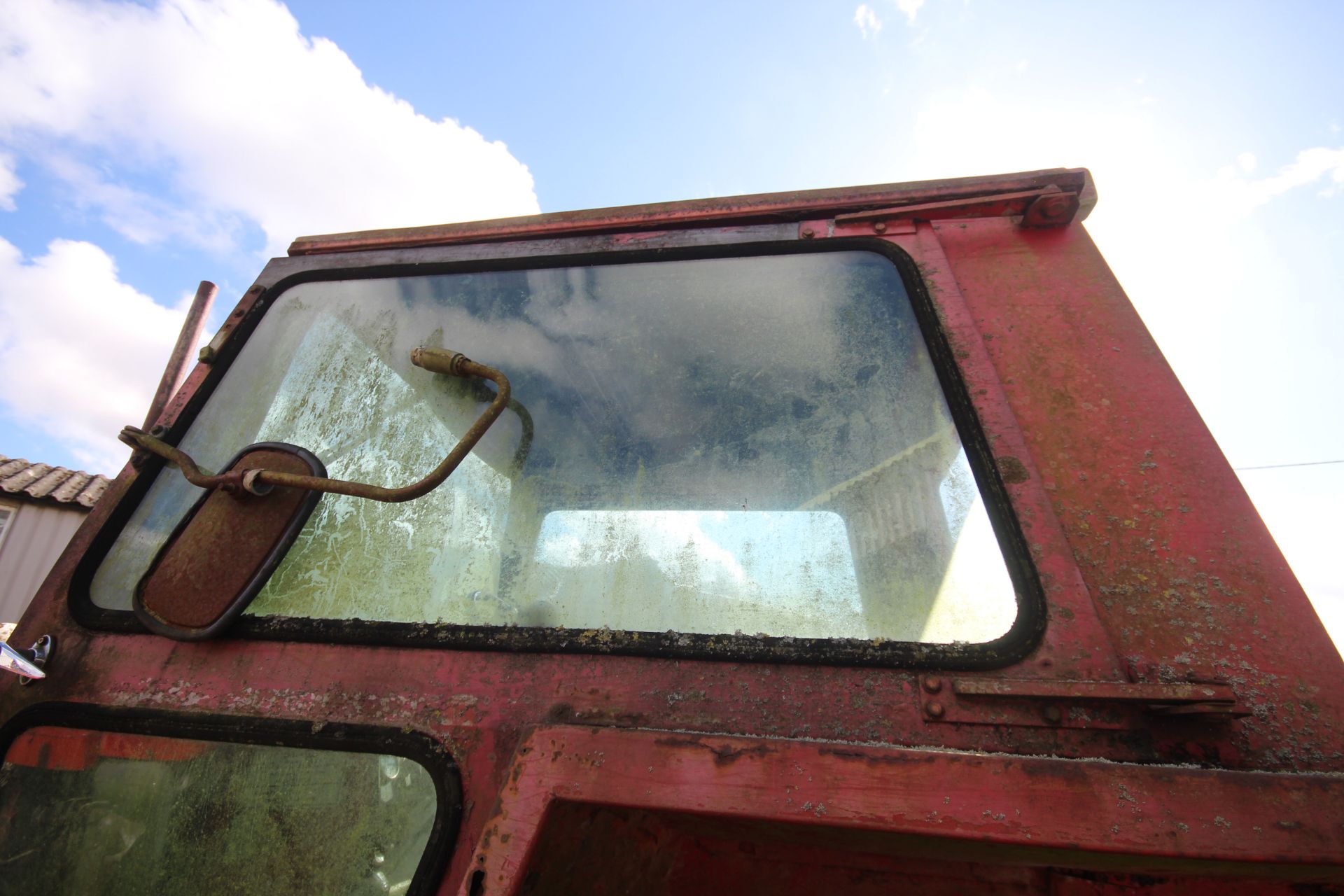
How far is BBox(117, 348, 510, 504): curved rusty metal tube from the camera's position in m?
0.81

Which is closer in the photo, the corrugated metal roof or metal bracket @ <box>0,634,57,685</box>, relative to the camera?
metal bracket @ <box>0,634,57,685</box>

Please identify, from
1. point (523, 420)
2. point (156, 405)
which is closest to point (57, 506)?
point (156, 405)

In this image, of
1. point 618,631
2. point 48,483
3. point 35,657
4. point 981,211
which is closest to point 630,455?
point 618,631

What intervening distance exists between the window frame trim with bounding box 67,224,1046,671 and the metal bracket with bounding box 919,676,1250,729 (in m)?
0.03

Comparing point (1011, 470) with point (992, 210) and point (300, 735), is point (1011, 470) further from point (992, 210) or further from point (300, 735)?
point (300, 735)

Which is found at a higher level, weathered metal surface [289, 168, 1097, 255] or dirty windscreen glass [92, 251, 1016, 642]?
weathered metal surface [289, 168, 1097, 255]

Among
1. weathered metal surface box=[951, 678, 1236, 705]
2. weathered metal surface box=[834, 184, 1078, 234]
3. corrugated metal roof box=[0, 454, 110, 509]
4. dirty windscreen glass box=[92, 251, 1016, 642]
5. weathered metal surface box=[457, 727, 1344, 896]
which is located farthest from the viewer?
corrugated metal roof box=[0, 454, 110, 509]

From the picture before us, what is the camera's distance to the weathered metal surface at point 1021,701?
0.48m

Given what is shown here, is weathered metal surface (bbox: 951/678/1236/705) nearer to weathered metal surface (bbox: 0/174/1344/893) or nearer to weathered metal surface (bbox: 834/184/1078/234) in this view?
weathered metal surface (bbox: 0/174/1344/893)

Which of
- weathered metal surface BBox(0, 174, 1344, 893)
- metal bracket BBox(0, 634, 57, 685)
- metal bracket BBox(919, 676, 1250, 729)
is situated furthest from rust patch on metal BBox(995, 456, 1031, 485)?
metal bracket BBox(0, 634, 57, 685)

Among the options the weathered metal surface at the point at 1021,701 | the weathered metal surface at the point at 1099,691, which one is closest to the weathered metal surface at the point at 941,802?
the weathered metal surface at the point at 1021,701

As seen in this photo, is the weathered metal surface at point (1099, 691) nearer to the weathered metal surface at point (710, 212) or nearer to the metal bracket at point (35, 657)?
the weathered metal surface at point (710, 212)

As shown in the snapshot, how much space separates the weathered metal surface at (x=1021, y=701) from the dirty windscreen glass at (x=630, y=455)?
0.07m

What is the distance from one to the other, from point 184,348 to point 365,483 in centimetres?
60
